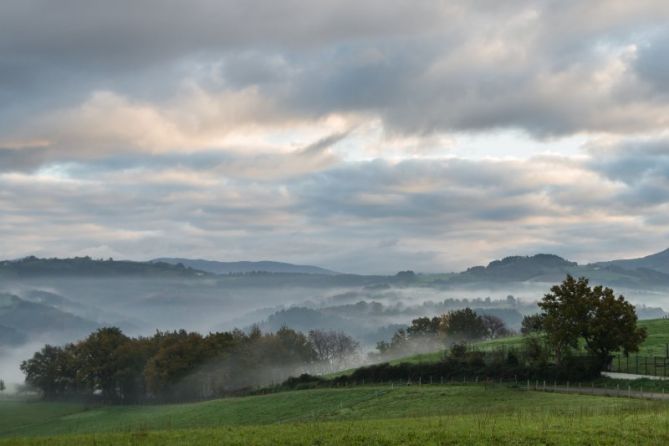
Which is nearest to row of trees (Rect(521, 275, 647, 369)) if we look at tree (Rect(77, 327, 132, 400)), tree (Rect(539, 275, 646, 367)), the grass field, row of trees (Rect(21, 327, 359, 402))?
tree (Rect(539, 275, 646, 367))

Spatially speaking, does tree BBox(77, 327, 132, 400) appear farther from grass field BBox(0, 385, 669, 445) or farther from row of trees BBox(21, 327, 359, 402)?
grass field BBox(0, 385, 669, 445)

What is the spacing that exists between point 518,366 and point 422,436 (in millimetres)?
64466

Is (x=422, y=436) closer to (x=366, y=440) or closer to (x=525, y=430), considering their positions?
(x=366, y=440)

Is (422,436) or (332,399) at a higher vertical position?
(422,436)

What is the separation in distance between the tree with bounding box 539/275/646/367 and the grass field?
54.6 ft

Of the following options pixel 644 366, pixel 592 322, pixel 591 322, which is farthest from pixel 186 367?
pixel 644 366

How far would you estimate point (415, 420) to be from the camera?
50.9 m

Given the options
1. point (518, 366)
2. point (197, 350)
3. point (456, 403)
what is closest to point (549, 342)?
point (518, 366)

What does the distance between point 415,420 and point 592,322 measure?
181ft

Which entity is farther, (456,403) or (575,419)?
(456,403)

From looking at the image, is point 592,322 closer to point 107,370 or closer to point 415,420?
point 415,420

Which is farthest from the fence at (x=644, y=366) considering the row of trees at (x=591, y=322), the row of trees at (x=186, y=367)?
the row of trees at (x=186, y=367)

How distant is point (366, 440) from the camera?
40.0m

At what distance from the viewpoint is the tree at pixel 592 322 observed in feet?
315
